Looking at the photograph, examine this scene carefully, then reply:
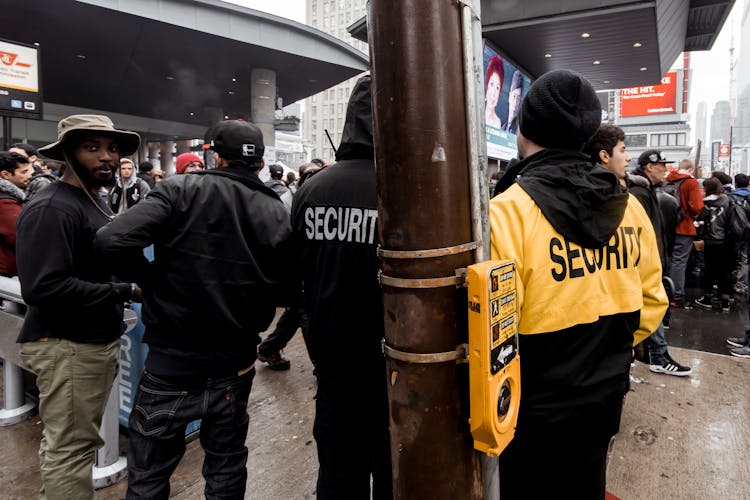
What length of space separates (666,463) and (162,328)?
134 inches

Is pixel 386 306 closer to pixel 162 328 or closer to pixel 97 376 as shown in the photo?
pixel 162 328

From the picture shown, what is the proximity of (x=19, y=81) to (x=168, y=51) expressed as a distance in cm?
1136

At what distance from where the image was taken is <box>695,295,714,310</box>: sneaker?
793 cm

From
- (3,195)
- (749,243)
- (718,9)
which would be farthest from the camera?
(718,9)

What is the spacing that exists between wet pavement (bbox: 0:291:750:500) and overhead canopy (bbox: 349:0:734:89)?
23.9ft

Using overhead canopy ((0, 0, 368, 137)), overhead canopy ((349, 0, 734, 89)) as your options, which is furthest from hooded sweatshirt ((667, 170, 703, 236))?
overhead canopy ((0, 0, 368, 137))

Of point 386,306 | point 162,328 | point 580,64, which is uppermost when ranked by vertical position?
point 580,64

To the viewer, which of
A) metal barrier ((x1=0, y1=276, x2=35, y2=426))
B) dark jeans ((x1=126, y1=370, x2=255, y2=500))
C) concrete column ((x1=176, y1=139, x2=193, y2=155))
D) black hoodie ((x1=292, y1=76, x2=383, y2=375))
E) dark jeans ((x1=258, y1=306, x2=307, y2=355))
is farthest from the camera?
concrete column ((x1=176, y1=139, x2=193, y2=155))

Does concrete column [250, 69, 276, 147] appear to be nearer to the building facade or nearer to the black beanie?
the black beanie

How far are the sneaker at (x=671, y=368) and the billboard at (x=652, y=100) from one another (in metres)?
62.3

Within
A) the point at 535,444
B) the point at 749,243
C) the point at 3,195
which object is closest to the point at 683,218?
the point at 749,243

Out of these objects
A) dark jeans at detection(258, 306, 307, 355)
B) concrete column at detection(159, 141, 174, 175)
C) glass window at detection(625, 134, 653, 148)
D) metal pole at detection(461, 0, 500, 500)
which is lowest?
dark jeans at detection(258, 306, 307, 355)

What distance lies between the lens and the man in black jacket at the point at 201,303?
7.04ft

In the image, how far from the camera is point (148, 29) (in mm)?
14086
